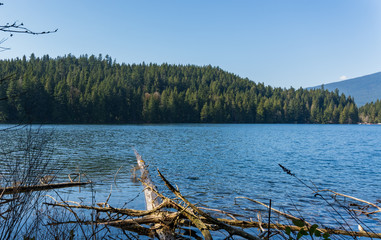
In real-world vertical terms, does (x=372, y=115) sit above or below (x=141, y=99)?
below

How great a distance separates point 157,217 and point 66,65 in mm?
193572

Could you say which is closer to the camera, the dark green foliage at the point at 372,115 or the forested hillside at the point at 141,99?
the forested hillside at the point at 141,99

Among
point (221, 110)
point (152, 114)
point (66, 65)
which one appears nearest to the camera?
point (152, 114)

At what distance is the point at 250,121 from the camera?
144625mm

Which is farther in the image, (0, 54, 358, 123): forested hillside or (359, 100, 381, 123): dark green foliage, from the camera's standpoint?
(359, 100, 381, 123): dark green foliage

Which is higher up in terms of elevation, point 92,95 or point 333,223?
point 92,95

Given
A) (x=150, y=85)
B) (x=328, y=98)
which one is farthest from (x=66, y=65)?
(x=328, y=98)

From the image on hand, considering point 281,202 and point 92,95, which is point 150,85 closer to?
point 92,95

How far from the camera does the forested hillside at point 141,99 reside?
95188 mm

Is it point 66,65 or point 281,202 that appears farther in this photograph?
point 66,65

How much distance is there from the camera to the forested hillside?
95188 mm

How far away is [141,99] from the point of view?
123 metres

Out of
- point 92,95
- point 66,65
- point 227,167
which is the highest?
point 66,65

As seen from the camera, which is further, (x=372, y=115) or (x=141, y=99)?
(x=372, y=115)
